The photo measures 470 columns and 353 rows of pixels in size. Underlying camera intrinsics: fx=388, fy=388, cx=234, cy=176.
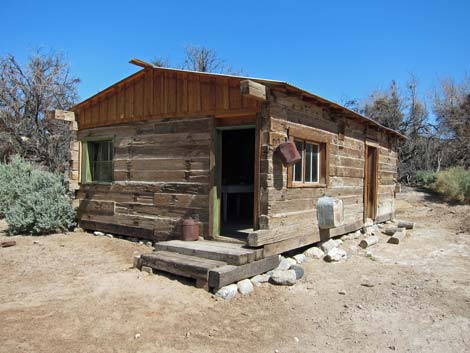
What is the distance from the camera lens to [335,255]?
7441mm

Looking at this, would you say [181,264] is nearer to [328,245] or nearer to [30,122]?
[328,245]

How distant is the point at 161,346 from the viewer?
3.74m

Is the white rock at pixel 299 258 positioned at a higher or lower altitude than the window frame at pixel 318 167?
lower

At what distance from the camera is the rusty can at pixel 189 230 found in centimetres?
684

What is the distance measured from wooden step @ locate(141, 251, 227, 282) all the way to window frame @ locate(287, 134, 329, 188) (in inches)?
81.4

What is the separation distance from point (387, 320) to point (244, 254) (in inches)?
80.4

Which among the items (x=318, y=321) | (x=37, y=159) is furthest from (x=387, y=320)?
(x=37, y=159)

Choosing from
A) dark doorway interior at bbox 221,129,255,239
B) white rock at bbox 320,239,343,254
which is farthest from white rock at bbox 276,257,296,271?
dark doorway interior at bbox 221,129,255,239

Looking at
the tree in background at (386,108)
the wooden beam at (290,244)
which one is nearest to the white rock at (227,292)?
the wooden beam at (290,244)

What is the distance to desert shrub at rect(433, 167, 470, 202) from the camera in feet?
49.3

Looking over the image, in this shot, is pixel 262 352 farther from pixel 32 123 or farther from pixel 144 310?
pixel 32 123

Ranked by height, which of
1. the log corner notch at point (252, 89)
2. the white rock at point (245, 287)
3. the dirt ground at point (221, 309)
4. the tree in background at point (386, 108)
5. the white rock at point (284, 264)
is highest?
the tree in background at point (386, 108)

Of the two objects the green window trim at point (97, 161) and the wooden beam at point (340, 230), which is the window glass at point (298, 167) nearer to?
the wooden beam at point (340, 230)

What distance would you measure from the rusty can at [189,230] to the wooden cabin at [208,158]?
16 cm
